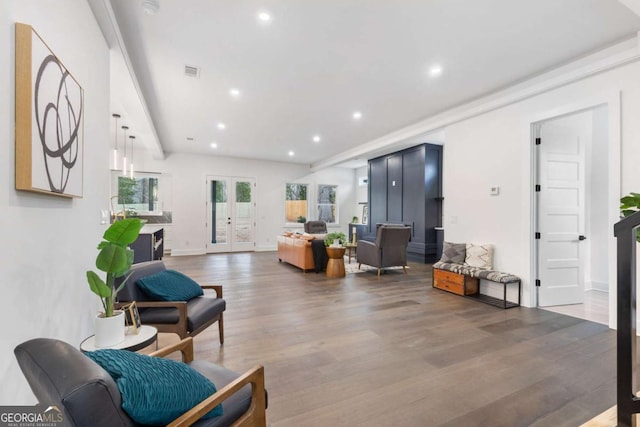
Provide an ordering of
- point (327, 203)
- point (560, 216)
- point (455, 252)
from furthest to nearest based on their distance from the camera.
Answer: point (327, 203) < point (455, 252) < point (560, 216)

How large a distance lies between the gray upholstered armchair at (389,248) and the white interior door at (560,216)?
2238mm

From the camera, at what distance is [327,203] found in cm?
1092

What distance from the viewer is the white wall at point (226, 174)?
8555 millimetres

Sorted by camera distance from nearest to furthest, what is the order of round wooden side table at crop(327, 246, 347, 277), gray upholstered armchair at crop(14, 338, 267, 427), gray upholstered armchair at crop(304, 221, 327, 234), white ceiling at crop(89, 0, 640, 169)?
gray upholstered armchair at crop(14, 338, 267, 427) < white ceiling at crop(89, 0, 640, 169) < round wooden side table at crop(327, 246, 347, 277) < gray upholstered armchair at crop(304, 221, 327, 234)

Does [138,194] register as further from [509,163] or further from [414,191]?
[509,163]

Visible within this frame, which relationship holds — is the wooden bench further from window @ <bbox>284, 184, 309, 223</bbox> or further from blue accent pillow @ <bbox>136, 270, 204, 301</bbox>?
window @ <bbox>284, 184, 309, 223</bbox>

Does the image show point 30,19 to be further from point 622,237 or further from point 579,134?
point 579,134

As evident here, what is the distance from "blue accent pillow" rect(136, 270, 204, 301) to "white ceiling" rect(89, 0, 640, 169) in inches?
87.8

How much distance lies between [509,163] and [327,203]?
23.8ft

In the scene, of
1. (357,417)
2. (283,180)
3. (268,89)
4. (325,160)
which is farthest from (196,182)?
(357,417)

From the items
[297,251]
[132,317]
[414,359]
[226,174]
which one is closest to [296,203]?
[226,174]

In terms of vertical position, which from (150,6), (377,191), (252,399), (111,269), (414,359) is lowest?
(414,359)

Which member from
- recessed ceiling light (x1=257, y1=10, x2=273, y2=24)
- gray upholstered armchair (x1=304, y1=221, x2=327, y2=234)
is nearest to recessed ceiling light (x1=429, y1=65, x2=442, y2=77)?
recessed ceiling light (x1=257, y1=10, x2=273, y2=24)

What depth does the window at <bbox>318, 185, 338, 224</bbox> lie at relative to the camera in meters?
10.8
